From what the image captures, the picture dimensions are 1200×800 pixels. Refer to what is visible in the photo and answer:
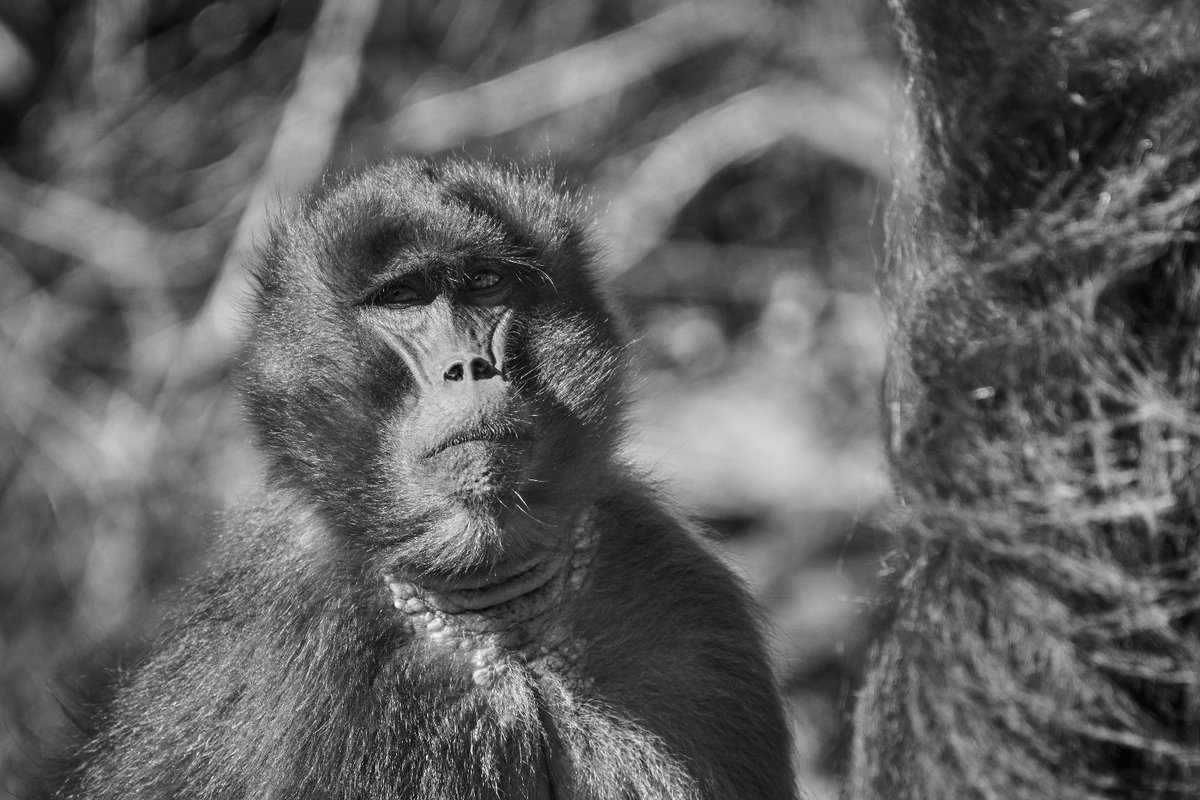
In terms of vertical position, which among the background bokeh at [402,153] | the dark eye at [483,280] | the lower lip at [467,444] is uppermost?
the background bokeh at [402,153]

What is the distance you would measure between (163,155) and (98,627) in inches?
110

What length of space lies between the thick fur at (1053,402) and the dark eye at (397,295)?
4.66 feet

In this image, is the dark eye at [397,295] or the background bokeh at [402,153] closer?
the dark eye at [397,295]

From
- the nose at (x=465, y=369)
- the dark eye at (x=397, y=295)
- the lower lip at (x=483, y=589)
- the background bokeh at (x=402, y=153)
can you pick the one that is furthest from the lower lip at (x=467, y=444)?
the background bokeh at (x=402, y=153)

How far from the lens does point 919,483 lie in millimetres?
2619

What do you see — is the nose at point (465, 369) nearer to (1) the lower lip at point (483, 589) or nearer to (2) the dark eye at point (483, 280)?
(2) the dark eye at point (483, 280)

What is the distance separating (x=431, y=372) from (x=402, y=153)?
3521 mm

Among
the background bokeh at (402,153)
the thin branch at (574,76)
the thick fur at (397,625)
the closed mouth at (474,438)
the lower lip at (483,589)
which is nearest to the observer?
the thick fur at (397,625)

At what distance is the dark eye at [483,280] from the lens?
11.7 ft

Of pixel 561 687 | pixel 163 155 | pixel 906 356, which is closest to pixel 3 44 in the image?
pixel 163 155

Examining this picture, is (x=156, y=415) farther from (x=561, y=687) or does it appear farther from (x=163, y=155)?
(x=561, y=687)

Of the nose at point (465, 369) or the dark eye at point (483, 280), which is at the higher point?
the dark eye at point (483, 280)

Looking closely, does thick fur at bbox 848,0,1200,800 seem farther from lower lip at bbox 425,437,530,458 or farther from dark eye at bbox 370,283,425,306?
dark eye at bbox 370,283,425,306

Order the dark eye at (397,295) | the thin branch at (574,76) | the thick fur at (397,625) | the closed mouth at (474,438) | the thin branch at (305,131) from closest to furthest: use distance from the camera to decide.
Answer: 1. the thick fur at (397,625)
2. the closed mouth at (474,438)
3. the dark eye at (397,295)
4. the thin branch at (305,131)
5. the thin branch at (574,76)
